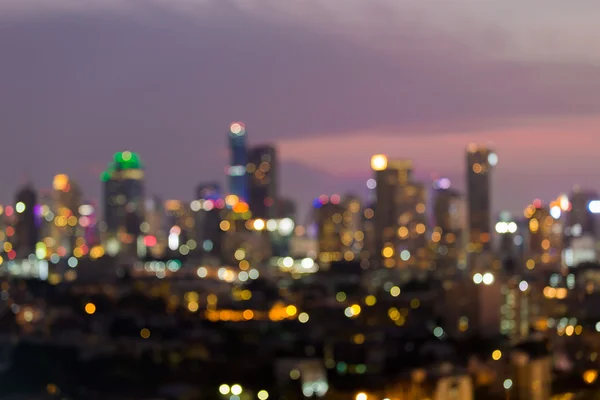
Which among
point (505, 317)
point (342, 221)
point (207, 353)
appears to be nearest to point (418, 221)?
point (342, 221)

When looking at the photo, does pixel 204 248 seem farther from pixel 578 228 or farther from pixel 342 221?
pixel 578 228

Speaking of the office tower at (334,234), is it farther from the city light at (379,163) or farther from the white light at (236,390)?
the white light at (236,390)

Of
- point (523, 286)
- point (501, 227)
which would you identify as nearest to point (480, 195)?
point (501, 227)

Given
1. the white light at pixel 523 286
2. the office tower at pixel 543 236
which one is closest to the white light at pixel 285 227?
the office tower at pixel 543 236

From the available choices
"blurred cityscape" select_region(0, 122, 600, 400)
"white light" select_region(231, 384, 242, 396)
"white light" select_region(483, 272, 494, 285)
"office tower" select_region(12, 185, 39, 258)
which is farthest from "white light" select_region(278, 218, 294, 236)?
"white light" select_region(231, 384, 242, 396)

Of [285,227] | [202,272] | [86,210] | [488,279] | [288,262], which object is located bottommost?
[488,279]

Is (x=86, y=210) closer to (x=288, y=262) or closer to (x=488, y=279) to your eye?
(x=288, y=262)

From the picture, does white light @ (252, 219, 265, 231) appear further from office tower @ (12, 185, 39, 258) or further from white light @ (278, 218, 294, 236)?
office tower @ (12, 185, 39, 258)
